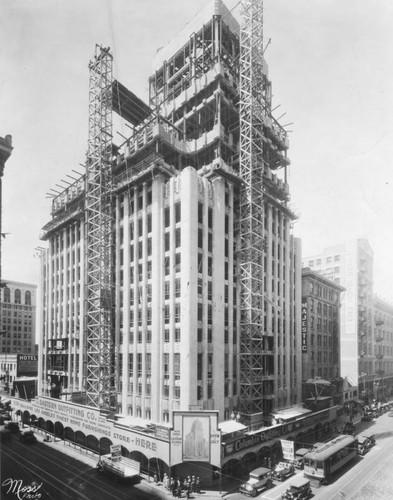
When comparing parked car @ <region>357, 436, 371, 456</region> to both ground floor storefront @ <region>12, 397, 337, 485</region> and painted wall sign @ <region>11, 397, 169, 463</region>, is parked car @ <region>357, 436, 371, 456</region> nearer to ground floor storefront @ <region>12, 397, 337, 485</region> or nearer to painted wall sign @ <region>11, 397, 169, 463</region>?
ground floor storefront @ <region>12, 397, 337, 485</region>

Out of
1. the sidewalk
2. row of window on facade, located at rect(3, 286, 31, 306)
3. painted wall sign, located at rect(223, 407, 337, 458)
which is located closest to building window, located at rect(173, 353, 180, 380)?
painted wall sign, located at rect(223, 407, 337, 458)

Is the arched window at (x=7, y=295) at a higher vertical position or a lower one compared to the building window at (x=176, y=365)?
higher

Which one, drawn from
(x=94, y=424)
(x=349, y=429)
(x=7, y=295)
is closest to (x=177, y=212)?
(x=94, y=424)

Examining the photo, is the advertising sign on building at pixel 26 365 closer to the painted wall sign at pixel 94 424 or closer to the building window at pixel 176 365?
the painted wall sign at pixel 94 424

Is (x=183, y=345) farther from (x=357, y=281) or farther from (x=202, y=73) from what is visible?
(x=357, y=281)

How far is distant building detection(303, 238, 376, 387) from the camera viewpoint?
87.4 metres

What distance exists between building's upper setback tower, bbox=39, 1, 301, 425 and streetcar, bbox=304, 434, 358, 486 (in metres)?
9.35

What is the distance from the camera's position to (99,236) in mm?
56656

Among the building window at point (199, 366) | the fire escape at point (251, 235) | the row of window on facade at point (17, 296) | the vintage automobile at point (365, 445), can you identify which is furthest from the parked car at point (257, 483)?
the row of window on facade at point (17, 296)

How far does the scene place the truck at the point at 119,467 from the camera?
121ft

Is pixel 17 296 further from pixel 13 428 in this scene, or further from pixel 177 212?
pixel 177 212

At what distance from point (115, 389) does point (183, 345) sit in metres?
16.0

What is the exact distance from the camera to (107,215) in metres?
57.3
